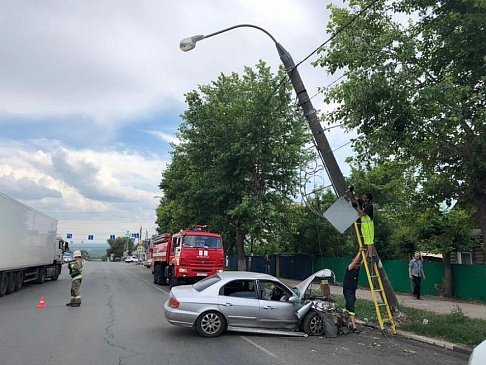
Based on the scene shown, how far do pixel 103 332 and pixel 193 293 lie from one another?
214 cm

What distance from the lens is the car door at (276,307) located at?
10.3 m

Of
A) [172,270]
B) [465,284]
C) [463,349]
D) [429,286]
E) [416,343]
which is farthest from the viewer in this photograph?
[172,270]

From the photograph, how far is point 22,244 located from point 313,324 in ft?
48.2

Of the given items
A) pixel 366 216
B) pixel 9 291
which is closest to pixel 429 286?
pixel 366 216

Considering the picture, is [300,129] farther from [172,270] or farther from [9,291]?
[9,291]

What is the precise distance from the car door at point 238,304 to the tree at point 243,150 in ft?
38.8

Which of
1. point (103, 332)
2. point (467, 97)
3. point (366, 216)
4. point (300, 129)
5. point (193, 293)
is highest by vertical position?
point (300, 129)

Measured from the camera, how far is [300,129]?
23.5 m

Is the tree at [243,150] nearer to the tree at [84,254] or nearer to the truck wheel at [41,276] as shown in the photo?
the tree at [84,254]

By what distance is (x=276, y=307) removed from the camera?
10422mm

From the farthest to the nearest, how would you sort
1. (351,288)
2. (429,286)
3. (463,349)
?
(429,286)
(351,288)
(463,349)

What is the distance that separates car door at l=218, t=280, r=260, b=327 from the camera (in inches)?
396

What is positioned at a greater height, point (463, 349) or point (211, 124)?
point (211, 124)

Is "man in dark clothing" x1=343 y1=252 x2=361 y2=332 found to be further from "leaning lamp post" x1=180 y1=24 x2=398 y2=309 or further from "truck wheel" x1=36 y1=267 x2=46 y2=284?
"truck wheel" x1=36 y1=267 x2=46 y2=284
